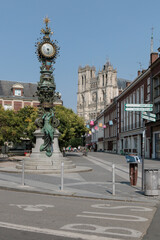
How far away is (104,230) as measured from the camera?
5867mm

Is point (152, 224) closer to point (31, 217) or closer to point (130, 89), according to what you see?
point (31, 217)

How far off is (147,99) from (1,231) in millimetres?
41879

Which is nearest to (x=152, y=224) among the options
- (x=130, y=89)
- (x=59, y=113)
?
(x=59, y=113)

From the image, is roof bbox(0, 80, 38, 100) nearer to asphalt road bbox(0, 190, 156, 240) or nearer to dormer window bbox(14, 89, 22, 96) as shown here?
dormer window bbox(14, 89, 22, 96)

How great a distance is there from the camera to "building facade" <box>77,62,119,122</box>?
161000mm

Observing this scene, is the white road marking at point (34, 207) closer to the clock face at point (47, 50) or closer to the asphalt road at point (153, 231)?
the asphalt road at point (153, 231)

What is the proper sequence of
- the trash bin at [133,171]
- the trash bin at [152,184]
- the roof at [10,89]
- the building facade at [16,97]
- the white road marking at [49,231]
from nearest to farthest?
the white road marking at [49,231] → the trash bin at [152,184] → the trash bin at [133,171] → the building facade at [16,97] → the roof at [10,89]

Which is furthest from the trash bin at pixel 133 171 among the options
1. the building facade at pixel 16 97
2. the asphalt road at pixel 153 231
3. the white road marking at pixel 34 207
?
the building facade at pixel 16 97

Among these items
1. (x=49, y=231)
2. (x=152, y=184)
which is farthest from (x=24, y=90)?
(x=49, y=231)

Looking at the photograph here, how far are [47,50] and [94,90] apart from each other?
14940 centimetres

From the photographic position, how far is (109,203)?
30.2 ft

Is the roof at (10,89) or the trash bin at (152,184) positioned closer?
the trash bin at (152,184)

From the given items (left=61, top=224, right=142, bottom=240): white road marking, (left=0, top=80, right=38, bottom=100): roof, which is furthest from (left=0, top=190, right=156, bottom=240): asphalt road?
(left=0, top=80, right=38, bottom=100): roof

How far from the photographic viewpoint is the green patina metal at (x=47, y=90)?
66.6ft
